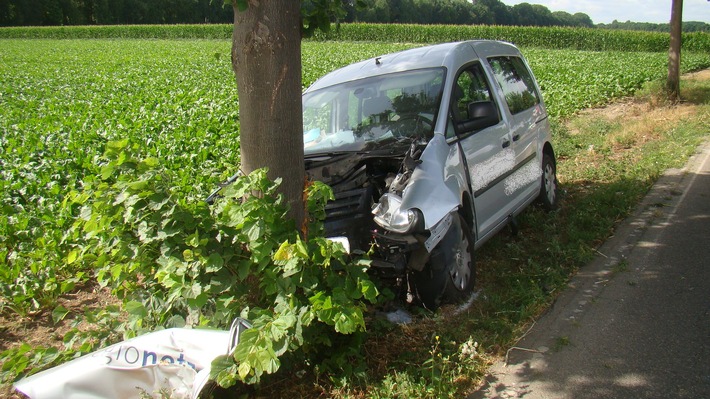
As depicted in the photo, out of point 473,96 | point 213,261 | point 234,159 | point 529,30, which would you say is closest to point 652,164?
point 473,96

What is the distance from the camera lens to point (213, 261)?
3303mm

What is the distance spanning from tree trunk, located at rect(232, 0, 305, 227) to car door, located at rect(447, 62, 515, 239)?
1.57 metres

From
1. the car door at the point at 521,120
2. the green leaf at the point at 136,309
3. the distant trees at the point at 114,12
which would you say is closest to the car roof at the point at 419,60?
the car door at the point at 521,120

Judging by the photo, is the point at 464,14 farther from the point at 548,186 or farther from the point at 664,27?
the point at 548,186

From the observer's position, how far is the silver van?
13.4 ft

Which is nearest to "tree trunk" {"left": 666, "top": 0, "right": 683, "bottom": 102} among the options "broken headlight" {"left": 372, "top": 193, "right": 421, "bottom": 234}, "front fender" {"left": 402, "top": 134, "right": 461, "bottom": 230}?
"front fender" {"left": 402, "top": 134, "right": 461, "bottom": 230}

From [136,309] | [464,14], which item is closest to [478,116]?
[136,309]

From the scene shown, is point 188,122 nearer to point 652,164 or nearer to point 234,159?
point 234,159

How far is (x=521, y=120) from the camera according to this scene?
20.1 ft

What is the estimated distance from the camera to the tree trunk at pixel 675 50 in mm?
15062

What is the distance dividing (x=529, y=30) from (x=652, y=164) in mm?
43974

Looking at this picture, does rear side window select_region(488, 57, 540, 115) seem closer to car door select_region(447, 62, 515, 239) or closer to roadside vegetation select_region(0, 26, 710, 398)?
car door select_region(447, 62, 515, 239)

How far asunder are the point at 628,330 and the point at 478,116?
198 centimetres

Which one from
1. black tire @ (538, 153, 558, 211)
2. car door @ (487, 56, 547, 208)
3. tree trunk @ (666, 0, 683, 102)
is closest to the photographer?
car door @ (487, 56, 547, 208)
